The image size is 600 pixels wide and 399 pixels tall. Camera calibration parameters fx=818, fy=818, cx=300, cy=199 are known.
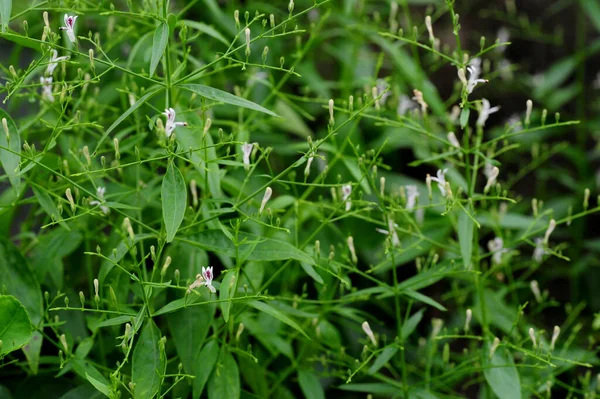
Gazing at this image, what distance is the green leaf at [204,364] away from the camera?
128 cm

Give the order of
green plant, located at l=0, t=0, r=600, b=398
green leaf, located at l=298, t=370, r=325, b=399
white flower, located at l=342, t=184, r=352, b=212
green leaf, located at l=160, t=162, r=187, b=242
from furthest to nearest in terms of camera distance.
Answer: green leaf, located at l=298, t=370, r=325, b=399, white flower, located at l=342, t=184, r=352, b=212, green plant, located at l=0, t=0, r=600, b=398, green leaf, located at l=160, t=162, r=187, b=242

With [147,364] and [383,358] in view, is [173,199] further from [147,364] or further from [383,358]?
[383,358]

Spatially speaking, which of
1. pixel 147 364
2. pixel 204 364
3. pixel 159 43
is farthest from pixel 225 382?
pixel 159 43

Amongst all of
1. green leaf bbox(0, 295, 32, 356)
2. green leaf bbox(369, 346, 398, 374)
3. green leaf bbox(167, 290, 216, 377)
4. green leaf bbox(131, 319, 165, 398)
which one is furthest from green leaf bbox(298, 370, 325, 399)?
green leaf bbox(0, 295, 32, 356)

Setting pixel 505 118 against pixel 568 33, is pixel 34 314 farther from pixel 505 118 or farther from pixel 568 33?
pixel 568 33

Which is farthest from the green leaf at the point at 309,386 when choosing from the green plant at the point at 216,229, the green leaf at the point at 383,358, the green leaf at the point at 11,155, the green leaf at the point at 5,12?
the green leaf at the point at 5,12

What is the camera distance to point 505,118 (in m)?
2.86

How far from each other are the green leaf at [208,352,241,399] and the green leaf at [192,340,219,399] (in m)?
0.01

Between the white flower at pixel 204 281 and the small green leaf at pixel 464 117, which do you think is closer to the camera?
the white flower at pixel 204 281

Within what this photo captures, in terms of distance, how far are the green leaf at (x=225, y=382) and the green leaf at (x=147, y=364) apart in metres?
0.12

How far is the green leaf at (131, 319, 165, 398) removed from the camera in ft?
3.92

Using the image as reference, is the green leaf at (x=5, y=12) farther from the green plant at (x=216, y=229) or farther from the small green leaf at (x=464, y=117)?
the small green leaf at (x=464, y=117)

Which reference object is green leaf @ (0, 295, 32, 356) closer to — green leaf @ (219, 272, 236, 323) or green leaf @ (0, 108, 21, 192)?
green leaf @ (0, 108, 21, 192)

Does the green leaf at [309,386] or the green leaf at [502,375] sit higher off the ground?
the green leaf at [502,375]
